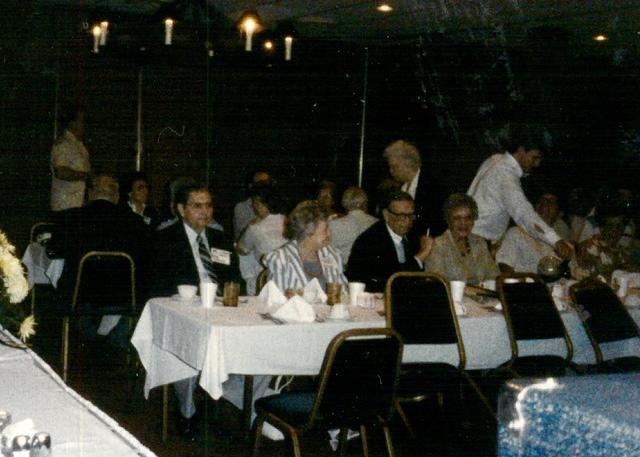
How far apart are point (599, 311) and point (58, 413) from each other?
3.10m

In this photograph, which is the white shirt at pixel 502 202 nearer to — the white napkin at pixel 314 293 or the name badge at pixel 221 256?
the white napkin at pixel 314 293

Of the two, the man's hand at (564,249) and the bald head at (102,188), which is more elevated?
the bald head at (102,188)

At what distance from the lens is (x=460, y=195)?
4633mm

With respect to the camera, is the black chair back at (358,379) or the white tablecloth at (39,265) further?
the white tablecloth at (39,265)

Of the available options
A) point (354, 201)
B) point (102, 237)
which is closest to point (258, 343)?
point (102, 237)

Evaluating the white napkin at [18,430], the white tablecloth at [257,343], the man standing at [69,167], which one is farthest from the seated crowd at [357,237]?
the white napkin at [18,430]

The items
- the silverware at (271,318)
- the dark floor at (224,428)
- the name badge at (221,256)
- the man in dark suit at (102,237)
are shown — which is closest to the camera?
the silverware at (271,318)

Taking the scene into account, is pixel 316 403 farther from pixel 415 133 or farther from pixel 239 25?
pixel 415 133

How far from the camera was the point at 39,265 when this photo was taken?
6.12 meters

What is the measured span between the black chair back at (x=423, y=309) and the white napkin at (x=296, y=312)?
0.45 meters

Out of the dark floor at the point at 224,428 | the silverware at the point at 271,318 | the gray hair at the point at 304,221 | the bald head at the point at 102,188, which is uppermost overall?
the bald head at the point at 102,188

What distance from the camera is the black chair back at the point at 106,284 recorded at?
483 cm

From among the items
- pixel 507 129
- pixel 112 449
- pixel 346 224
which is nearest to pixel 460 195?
pixel 346 224

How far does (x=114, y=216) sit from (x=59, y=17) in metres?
4.06
